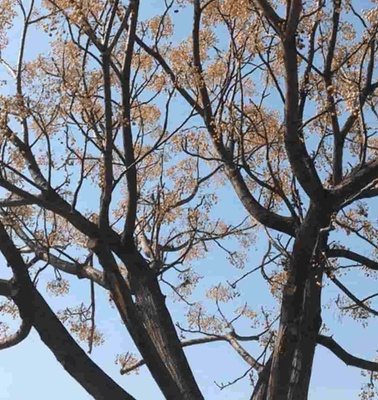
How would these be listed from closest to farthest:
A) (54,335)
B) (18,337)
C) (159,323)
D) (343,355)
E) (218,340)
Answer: (54,335) < (18,337) < (159,323) < (343,355) < (218,340)

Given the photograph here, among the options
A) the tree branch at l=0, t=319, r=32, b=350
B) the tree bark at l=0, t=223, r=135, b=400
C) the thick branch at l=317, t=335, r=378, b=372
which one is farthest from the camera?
the thick branch at l=317, t=335, r=378, b=372

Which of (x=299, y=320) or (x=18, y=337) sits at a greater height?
(x=299, y=320)

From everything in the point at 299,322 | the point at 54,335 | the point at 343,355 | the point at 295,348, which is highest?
the point at 343,355

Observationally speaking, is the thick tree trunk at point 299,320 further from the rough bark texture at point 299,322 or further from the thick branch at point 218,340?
the thick branch at point 218,340

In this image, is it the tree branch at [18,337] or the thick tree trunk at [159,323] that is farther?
the thick tree trunk at [159,323]

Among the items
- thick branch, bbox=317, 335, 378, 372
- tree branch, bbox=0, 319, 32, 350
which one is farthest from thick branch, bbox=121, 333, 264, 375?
tree branch, bbox=0, 319, 32, 350

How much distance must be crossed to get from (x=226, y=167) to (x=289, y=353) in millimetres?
2056

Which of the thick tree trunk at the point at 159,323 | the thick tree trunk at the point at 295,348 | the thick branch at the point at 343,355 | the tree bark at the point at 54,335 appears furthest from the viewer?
the thick branch at the point at 343,355

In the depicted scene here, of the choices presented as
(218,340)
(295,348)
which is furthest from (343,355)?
(218,340)

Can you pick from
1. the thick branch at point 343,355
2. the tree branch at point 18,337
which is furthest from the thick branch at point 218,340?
the tree branch at point 18,337

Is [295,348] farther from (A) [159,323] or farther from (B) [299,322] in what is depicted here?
(A) [159,323]

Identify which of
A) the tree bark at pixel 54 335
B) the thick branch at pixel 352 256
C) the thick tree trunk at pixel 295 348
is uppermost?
the thick branch at pixel 352 256

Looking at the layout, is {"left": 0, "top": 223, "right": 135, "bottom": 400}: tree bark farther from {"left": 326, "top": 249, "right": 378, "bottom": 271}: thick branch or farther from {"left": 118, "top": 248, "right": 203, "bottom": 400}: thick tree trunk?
{"left": 326, "top": 249, "right": 378, "bottom": 271}: thick branch

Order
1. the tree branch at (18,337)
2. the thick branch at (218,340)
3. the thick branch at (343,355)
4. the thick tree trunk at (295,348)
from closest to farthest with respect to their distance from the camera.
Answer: the tree branch at (18,337) < the thick tree trunk at (295,348) < the thick branch at (343,355) < the thick branch at (218,340)
